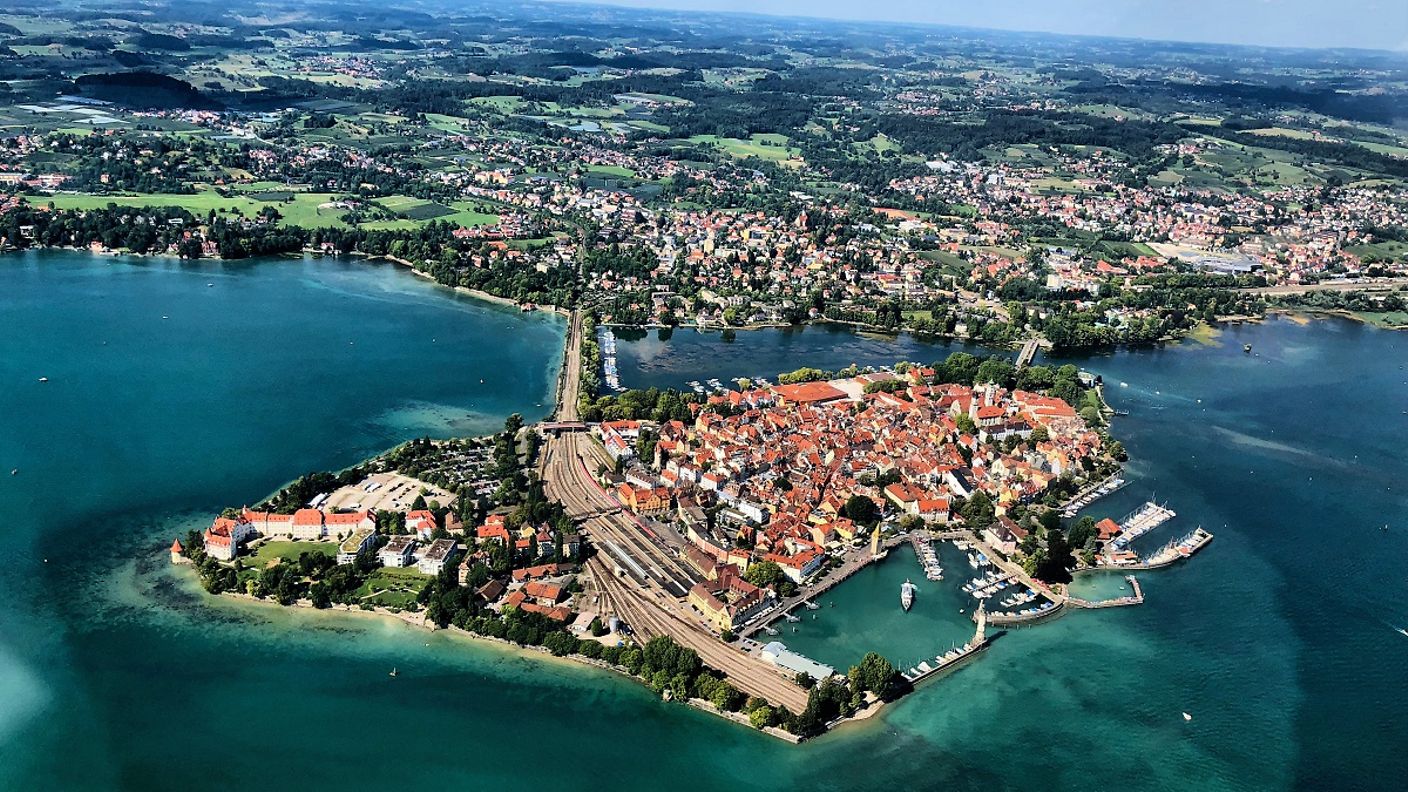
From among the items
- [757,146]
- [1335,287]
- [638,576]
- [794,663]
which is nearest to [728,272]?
[638,576]

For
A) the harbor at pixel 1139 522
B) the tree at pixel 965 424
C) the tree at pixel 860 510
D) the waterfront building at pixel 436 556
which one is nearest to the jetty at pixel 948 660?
the tree at pixel 860 510

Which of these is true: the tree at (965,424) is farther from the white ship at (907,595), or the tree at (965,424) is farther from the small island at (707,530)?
Answer: the white ship at (907,595)

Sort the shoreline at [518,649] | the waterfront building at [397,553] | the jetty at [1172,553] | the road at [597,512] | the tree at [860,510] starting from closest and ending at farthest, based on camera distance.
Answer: the shoreline at [518,649], the waterfront building at [397,553], the road at [597,512], the jetty at [1172,553], the tree at [860,510]

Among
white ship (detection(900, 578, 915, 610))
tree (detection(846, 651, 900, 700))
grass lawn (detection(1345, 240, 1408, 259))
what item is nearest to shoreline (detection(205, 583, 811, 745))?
tree (detection(846, 651, 900, 700))

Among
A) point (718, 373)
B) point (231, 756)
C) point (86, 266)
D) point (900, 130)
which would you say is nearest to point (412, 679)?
point (231, 756)

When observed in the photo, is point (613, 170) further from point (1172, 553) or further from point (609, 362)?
point (1172, 553)

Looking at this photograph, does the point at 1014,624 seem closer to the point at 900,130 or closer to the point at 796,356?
the point at 796,356
